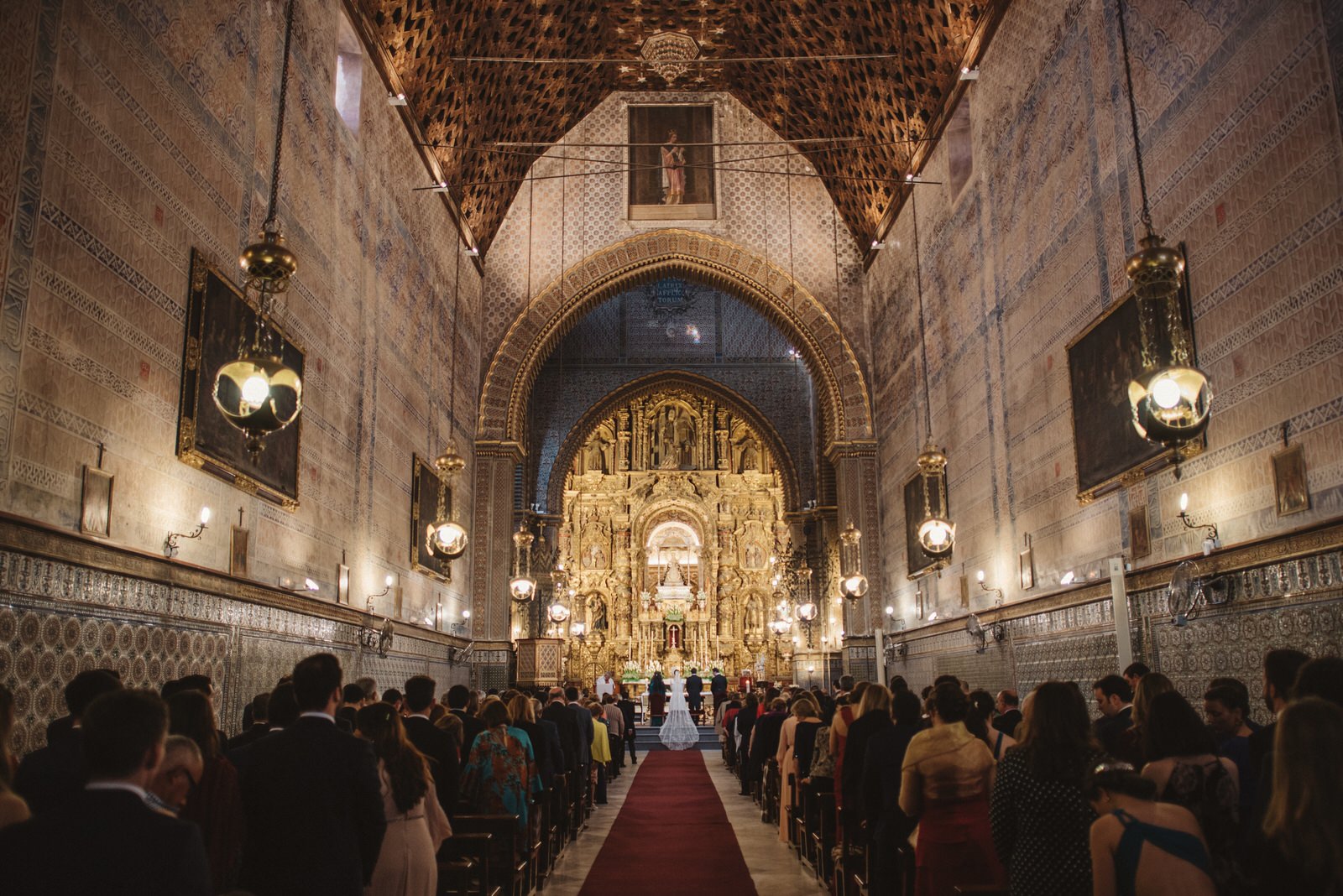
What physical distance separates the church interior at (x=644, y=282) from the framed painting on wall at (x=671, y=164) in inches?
3.0

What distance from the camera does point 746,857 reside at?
34.0 ft

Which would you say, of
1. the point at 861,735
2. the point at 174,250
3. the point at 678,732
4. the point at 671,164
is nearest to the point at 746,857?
the point at 861,735

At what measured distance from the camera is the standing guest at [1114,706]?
6289mm

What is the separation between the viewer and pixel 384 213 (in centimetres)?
1521

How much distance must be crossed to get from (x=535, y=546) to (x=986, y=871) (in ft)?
79.6

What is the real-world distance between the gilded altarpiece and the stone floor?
17.3m

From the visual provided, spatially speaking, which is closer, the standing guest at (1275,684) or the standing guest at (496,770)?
the standing guest at (1275,684)

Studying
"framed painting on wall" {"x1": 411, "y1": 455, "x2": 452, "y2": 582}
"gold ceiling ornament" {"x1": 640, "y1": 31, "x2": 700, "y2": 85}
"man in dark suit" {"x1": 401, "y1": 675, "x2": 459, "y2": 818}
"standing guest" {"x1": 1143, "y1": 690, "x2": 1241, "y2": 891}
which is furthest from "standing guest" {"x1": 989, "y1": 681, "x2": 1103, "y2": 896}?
"gold ceiling ornament" {"x1": 640, "y1": 31, "x2": 700, "y2": 85}

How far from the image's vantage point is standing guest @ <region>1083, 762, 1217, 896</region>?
130 inches

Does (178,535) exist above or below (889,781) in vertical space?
above

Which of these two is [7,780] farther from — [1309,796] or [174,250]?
[174,250]

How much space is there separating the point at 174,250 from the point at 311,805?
6198mm

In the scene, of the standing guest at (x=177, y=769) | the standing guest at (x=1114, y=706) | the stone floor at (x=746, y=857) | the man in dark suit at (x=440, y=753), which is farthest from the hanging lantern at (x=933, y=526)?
the standing guest at (x=177, y=769)

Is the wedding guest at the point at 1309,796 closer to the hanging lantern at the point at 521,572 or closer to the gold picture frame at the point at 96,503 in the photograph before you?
the gold picture frame at the point at 96,503
